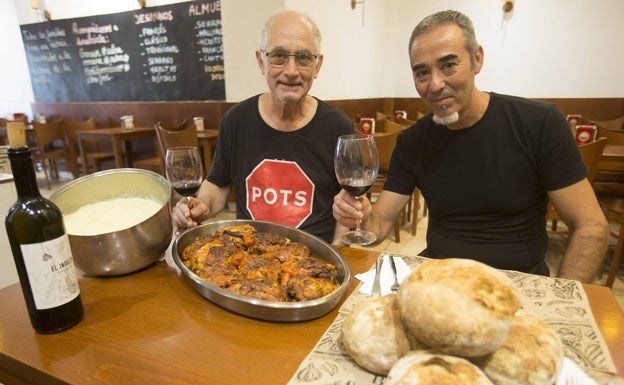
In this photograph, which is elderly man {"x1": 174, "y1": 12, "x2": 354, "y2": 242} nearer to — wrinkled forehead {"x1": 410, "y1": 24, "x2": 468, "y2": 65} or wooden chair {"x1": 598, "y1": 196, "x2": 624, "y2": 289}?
wrinkled forehead {"x1": 410, "y1": 24, "x2": 468, "y2": 65}

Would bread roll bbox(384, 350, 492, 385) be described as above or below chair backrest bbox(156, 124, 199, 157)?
above

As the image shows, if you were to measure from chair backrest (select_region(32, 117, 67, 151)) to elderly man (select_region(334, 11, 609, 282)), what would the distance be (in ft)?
20.7

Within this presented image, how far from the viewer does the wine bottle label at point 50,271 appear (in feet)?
2.46

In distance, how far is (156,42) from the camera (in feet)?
17.9

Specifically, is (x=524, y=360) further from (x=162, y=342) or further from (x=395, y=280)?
(x=162, y=342)

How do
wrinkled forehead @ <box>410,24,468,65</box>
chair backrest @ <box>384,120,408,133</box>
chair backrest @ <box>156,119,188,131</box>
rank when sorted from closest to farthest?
wrinkled forehead @ <box>410,24,468,65</box>
chair backrest @ <box>384,120,408,133</box>
chair backrest @ <box>156,119,188,131</box>

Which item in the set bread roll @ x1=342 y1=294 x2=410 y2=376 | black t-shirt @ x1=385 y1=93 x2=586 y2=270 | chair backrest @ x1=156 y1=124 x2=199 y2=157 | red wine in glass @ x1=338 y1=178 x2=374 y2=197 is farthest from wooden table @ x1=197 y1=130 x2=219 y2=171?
bread roll @ x1=342 y1=294 x2=410 y2=376

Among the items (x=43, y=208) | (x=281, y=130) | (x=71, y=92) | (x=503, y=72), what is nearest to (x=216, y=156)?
(x=281, y=130)

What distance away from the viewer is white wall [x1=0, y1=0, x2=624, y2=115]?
4.30m

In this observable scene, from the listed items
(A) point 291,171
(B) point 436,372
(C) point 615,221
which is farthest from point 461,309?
(C) point 615,221

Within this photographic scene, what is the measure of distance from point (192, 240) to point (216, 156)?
33.3 inches

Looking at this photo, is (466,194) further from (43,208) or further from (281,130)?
(43,208)

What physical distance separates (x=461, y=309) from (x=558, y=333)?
427 mm

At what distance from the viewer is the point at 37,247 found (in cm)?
75
